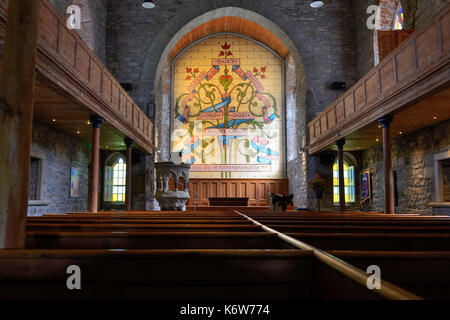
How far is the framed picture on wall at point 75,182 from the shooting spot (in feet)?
39.8

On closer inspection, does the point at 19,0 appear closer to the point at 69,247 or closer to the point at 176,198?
the point at 69,247

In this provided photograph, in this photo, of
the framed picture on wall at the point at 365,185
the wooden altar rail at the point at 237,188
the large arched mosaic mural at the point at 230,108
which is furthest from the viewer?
the large arched mosaic mural at the point at 230,108

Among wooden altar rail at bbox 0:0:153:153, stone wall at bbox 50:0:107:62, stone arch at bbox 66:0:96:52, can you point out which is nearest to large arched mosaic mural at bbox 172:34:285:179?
stone wall at bbox 50:0:107:62

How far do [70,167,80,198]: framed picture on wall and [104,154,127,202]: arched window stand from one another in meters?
2.51

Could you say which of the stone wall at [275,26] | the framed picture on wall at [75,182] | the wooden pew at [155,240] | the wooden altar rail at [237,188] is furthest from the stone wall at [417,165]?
the framed picture on wall at [75,182]

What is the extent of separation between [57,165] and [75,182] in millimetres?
1452

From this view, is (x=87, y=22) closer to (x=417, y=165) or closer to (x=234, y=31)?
(x=234, y=31)

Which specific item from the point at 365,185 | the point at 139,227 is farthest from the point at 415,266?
the point at 365,185

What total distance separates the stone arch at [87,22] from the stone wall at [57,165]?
13.3 ft

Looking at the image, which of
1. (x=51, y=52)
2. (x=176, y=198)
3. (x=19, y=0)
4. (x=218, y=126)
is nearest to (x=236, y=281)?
(x=19, y=0)

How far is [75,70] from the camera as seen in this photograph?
7242 mm

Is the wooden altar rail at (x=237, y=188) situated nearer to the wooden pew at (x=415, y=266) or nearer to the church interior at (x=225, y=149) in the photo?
the church interior at (x=225, y=149)

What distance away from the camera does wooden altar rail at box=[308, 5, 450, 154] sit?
609 centimetres

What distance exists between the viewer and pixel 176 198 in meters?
9.50
